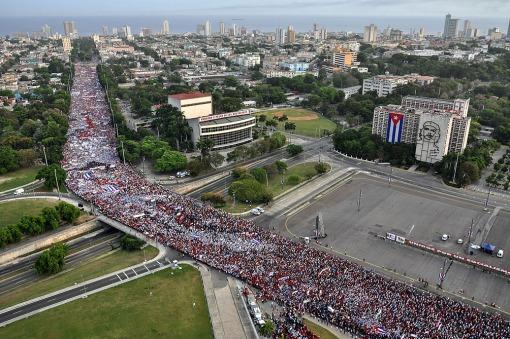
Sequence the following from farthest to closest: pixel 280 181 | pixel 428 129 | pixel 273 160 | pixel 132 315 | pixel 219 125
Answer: pixel 219 125, pixel 273 160, pixel 428 129, pixel 280 181, pixel 132 315

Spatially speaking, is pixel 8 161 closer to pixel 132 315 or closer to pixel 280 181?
pixel 280 181

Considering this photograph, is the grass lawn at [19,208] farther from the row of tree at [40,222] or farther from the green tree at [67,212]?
the green tree at [67,212]

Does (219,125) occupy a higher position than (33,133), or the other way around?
(219,125)

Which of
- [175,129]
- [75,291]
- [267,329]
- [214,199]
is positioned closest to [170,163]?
[175,129]

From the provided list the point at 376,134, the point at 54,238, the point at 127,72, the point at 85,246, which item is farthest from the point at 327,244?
the point at 127,72

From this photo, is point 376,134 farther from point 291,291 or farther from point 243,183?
point 291,291

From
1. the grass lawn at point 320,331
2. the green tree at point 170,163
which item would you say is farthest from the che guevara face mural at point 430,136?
the grass lawn at point 320,331
